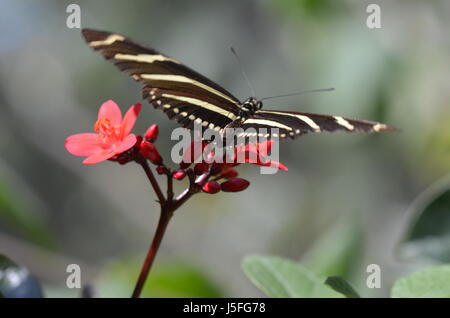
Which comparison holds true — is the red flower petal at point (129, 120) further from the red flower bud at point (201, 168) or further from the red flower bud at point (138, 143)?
the red flower bud at point (201, 168)

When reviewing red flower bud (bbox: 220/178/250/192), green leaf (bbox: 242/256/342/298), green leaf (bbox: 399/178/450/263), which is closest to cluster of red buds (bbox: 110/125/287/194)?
red flower bud (bbox: 220/178/250/192)

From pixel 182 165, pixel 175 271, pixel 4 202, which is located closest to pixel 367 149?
pixel 175 271

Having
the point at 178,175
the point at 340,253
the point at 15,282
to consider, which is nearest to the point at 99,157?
the point at 178,175

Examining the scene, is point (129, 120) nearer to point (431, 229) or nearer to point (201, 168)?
point (201, 168)

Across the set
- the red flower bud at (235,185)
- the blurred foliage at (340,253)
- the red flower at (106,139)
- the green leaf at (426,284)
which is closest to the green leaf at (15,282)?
the red flower at (106,139)

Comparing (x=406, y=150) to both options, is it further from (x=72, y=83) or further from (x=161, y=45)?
(x=72, y=83)
